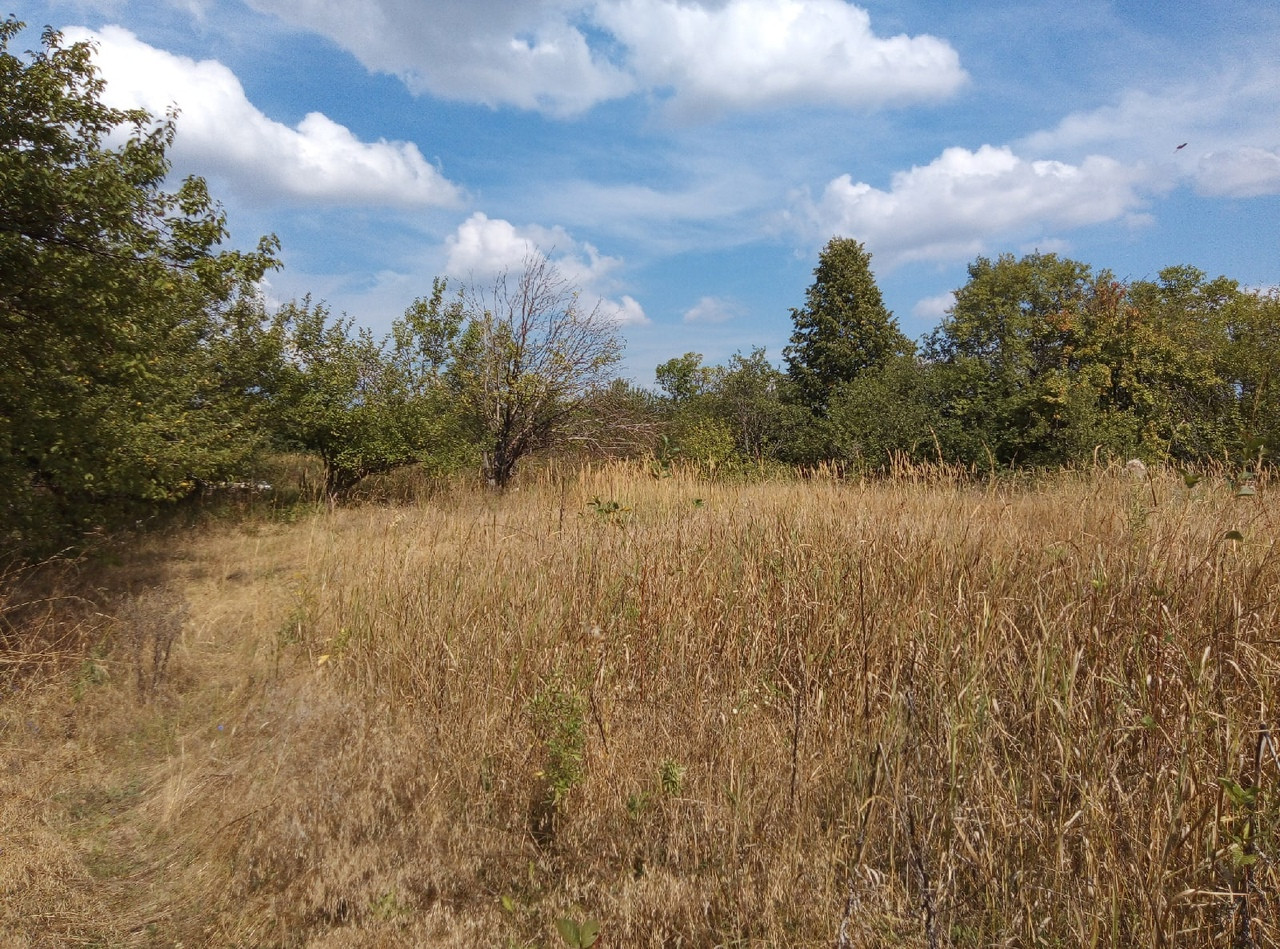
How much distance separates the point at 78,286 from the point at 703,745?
569 centimetres

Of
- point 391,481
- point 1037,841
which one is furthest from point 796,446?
point 1037,841

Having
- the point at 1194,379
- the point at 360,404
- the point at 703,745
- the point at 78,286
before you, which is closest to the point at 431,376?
the point at 360,404

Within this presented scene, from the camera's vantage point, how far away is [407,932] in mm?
2562

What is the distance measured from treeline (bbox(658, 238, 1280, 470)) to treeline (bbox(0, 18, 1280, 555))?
0.08 metres

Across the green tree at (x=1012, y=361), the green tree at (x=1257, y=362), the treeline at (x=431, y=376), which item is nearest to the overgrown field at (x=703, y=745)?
the treeline at (x=431, y=376)

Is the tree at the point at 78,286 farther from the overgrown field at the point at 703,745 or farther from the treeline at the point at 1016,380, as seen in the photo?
the treeline at the point at 1016,380

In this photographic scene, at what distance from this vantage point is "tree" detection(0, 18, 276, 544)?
5.32 m

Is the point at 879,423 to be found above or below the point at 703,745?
above

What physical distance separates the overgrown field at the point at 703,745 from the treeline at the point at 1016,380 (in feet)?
18.2

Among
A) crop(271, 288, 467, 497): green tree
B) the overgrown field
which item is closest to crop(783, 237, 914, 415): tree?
crop(271, 288, 467, 497): green tree

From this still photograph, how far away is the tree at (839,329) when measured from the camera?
21.2 metres

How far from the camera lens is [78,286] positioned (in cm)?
550

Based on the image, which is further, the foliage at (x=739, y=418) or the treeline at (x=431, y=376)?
the foliage at (x=739, y=418)

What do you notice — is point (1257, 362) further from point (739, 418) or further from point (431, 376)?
point (431, 376)
